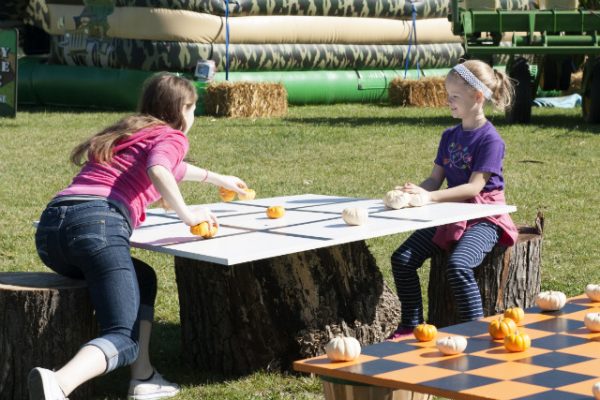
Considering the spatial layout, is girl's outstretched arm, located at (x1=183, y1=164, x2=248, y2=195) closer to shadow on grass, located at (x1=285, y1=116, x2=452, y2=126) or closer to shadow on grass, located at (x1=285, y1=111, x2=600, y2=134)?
shadow on grass, located at (x1=285, y1=111, x2=600, y2=134)

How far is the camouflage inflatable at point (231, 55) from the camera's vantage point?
16.7 m

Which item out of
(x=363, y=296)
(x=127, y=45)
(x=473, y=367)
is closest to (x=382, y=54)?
(x=127, y=45)

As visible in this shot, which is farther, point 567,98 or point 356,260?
point 567,98

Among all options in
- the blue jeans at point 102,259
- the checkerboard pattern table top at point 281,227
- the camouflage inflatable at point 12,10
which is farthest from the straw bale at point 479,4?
the blue jeans at point 102,259

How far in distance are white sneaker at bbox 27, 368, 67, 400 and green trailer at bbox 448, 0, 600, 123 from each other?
10.5 meters

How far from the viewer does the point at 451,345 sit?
149 inches

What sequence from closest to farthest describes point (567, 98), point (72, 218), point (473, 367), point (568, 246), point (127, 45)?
→ point (473, 367) → point (72, 218) → point (568, 246) → point (127, 45) → point (567, 98)

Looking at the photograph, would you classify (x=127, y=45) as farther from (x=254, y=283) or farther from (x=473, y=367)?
(x=473, y=367)

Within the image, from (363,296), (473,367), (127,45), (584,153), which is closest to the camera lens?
(473,367)

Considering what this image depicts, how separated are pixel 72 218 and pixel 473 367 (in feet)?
5.94

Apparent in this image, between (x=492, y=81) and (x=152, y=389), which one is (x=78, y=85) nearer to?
(x=492, y=81)

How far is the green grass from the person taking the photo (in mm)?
5918

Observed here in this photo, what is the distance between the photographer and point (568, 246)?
307 inches

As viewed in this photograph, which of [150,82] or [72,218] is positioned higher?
[150,82]
